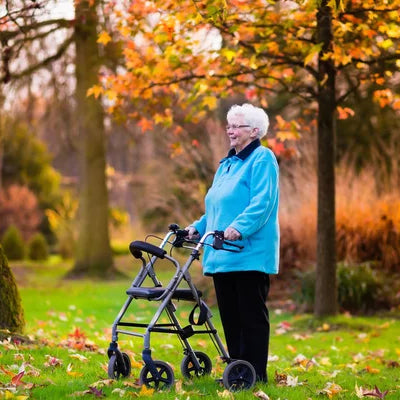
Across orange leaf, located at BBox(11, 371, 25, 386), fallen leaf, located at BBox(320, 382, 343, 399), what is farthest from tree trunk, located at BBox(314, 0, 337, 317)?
orange leaf, located at BBox(11, 371, 25, 386)

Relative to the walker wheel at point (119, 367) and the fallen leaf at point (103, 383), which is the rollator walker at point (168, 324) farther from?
the fallen leaf at point (103, 383)

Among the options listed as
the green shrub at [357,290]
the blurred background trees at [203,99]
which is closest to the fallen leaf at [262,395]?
the blurred background trees at [203,99]

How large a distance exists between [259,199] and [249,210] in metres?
0.10

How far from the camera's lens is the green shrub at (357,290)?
1102 centimetres

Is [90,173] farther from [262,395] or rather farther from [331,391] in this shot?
[262,395]

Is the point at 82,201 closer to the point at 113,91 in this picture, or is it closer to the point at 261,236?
the point at 113,91

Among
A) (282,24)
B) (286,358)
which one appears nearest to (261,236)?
(286,358)

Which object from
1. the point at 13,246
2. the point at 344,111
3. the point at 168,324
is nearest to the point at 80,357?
the point at 168,324

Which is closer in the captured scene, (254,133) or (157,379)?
(157,379)

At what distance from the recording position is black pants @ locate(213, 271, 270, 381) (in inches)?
202

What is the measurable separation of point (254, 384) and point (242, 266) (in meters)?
0.76

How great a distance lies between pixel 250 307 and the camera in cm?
514

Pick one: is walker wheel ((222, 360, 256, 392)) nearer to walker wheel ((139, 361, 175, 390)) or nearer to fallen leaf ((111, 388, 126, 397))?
walker wheel ((139, 361, 175, 390))

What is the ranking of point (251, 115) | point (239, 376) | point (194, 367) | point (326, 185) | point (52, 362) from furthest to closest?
point (326, 185) → point (52, 362) → point (194, 367) → point (251, 115) → point (239, 376)
